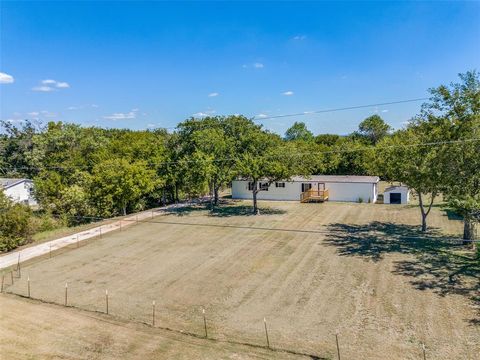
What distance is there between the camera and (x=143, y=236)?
25375 millimetres

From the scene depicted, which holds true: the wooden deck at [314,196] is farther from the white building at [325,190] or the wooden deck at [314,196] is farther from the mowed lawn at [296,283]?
Result: the mowed lawn at [296,283]

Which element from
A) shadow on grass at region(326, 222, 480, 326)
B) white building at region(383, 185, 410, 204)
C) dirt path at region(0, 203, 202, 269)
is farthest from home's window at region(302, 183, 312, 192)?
dirt path at region(0, 203, 202, 269)

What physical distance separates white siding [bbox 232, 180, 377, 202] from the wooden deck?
1.89 ft

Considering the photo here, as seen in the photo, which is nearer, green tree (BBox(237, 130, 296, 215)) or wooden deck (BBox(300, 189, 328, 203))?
green tree (BBox(237, 130, 296, 215))

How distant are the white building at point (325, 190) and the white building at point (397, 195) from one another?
1374 mm

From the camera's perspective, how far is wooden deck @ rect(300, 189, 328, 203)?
37375 mm

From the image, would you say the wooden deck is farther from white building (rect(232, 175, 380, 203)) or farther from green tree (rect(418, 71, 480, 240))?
green tree (rect(418, 71, 480, 240))

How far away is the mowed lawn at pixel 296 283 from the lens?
38.1 ft

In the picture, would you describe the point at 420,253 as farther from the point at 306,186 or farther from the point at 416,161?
the point at 306,186

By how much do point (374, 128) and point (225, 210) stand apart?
44189mm

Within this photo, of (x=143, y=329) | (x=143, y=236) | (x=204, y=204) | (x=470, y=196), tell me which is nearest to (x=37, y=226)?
(x=143, y=236)

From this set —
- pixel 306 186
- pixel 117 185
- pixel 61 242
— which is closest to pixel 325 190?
pixel 306 186

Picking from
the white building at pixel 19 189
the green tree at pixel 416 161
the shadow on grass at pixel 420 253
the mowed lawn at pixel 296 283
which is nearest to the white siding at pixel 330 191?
the mowed lawn at pixel 296 283

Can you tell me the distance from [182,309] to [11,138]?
4604 centimetres
